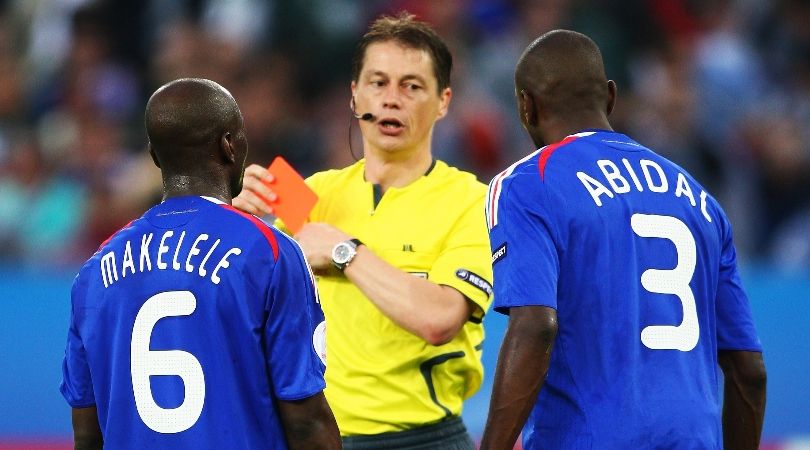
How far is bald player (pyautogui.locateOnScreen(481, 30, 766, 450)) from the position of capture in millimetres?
3568

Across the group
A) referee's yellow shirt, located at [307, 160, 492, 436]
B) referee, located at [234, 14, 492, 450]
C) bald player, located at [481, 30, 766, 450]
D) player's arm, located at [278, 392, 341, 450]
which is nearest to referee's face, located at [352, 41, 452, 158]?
referee, located at [234, 14, 492, 450]

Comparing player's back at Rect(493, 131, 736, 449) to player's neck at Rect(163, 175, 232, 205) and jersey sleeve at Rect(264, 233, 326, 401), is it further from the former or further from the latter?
player's neck at Rect(163, 175, 232, 205)

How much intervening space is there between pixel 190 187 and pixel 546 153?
1.01 meters

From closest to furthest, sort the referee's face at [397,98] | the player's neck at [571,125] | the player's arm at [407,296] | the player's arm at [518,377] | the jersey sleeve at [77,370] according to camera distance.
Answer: the player's arm at [518,377] < the jersey sleeve at [77,370] < the player's neck at [571,125] < the player's arm at [407,296] < the referee's face at [397,98]

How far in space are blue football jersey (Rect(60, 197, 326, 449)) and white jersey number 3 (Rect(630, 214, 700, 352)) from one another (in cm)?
94

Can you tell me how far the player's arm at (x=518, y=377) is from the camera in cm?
351

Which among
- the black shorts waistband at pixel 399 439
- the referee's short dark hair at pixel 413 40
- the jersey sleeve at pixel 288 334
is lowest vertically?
the black shorts waistband at pixel 399 439

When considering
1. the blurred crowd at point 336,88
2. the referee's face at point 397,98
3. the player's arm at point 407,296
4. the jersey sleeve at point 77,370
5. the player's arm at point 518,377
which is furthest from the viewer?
the blurred crowd at point 336,88

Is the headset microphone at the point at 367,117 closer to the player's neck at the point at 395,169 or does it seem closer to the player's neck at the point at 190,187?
the player's neck at the point at 395,169

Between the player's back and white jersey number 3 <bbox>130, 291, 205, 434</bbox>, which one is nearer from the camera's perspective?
white jersey number 3 <bbox>130, 291, 205, 434</bbox>

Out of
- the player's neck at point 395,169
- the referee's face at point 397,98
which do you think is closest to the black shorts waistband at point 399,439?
the player's neck at point 395,169

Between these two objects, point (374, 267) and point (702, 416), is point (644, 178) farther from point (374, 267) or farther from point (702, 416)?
point (374, 267)

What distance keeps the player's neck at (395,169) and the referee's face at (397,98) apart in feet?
0.05

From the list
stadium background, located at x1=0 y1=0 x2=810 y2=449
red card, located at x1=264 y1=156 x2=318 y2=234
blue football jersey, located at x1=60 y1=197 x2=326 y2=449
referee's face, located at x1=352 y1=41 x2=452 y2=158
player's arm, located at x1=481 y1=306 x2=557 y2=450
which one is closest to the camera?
blue football jersey, located at x1=60 y1=197 x2=326 y2=449
